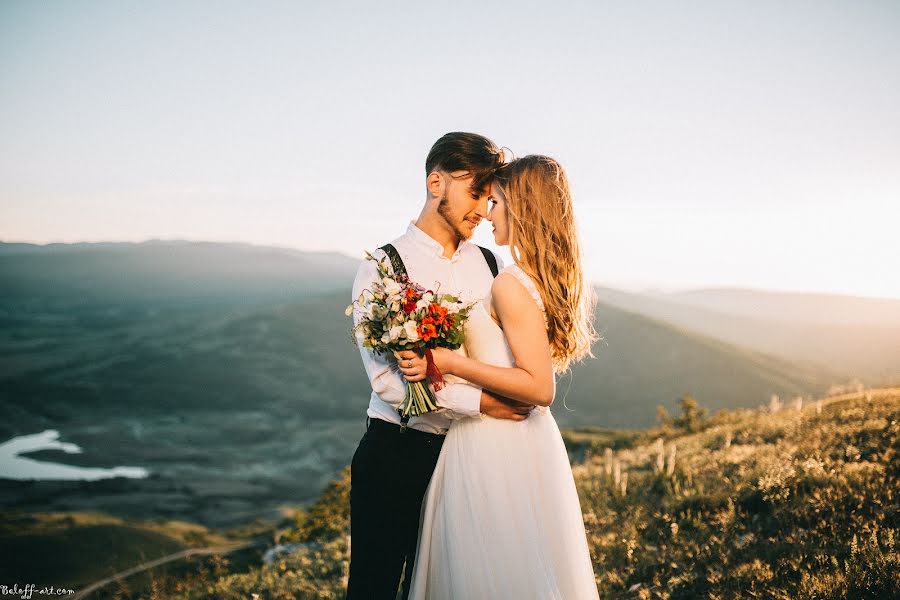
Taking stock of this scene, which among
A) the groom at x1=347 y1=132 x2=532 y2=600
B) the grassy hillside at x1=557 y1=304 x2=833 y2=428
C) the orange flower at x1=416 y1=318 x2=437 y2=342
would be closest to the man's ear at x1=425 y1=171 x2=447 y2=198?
the groom at x1=347 y1=132 x2=532 y2=600

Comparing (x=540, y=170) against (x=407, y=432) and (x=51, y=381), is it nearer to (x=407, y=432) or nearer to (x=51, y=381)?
(x=407, y=432)

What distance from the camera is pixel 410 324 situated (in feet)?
9.88

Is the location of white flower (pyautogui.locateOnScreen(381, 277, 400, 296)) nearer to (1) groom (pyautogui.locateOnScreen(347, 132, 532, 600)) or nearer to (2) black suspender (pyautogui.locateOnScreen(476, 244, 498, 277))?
(1) groom (pyautogui.locateOnScreen(347, 132, 532, 600))

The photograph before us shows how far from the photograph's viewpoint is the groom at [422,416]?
3457 millimetres

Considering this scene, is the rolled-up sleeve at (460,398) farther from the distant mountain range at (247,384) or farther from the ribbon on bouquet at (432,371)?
the distant mountain range at (247,384)

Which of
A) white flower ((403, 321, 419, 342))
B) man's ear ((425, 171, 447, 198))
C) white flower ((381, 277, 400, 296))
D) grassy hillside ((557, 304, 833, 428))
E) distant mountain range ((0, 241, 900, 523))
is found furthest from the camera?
grassy hillside ((557, 304, 833, 428))

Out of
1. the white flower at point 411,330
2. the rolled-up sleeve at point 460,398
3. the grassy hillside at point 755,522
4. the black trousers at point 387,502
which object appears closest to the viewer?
the white flower at point 411,330

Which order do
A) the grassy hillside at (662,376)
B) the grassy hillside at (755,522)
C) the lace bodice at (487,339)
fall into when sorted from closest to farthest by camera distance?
the lace bodice at (487,339)
the grassy hillside at (755,522)
the grassy hillside at (662,376)

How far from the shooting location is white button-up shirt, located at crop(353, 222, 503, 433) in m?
3.28

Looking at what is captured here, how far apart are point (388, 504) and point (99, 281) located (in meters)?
227

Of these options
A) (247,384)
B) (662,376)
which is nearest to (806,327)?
(662,376)

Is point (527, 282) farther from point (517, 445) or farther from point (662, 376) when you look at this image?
point (662, 376)

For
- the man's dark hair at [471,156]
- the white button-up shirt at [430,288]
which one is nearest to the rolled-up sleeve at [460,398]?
the white button-up shirt at [430,288]

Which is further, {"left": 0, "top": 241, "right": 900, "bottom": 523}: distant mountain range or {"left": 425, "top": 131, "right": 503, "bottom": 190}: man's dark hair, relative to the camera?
{"left": 0, "top": 241, "right": 900, "bottom": 523}: distant mountain range
